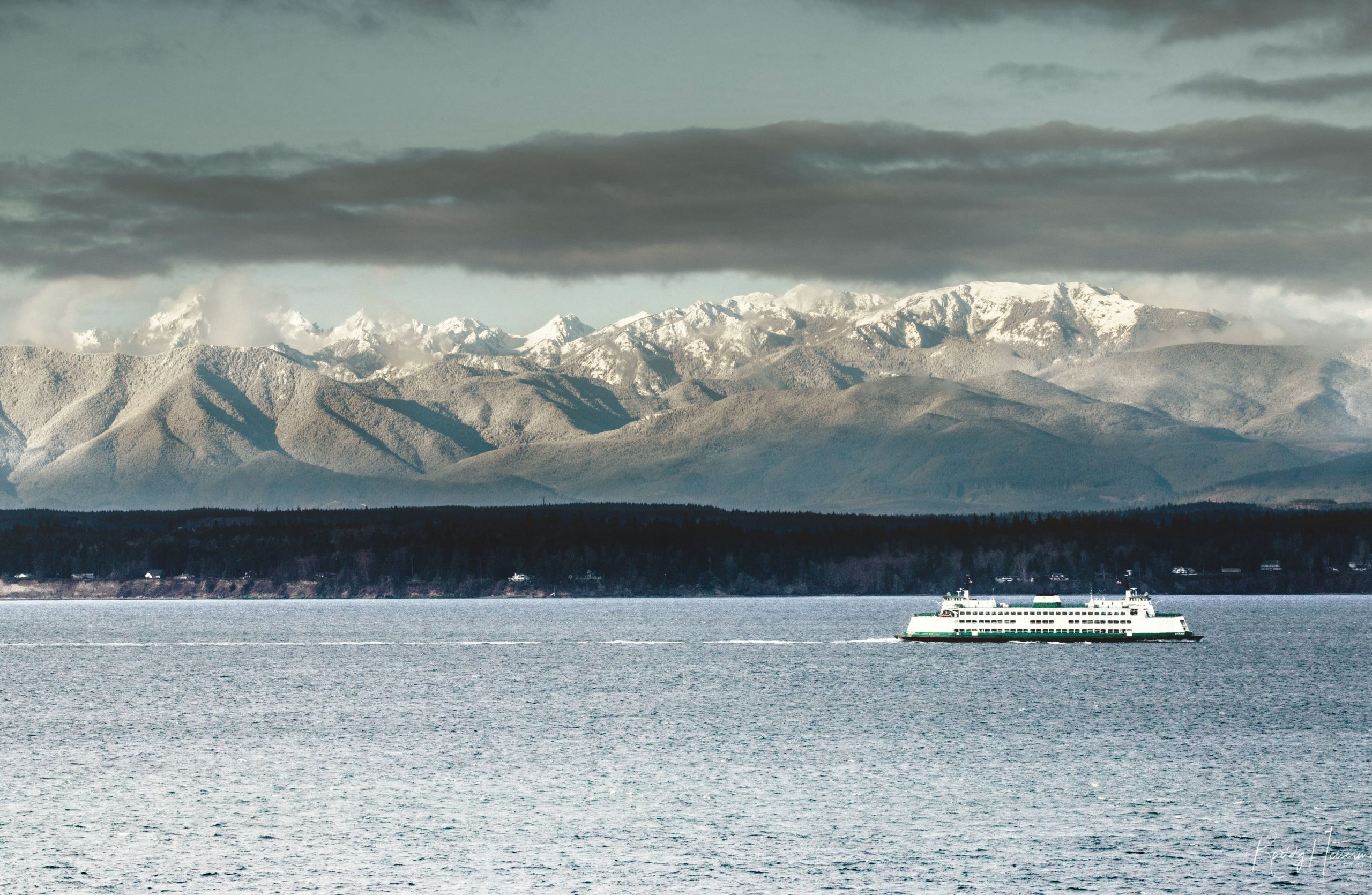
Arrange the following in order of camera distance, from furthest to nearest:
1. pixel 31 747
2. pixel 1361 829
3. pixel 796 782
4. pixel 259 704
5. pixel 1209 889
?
pixel 259 704, pixel 31 747, pixel 796 782, pixel 1361 829, pixel 1209 889

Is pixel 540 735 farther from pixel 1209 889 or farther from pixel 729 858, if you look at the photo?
pixel 1209 889

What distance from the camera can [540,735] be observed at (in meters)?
135

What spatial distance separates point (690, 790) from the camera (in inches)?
4168

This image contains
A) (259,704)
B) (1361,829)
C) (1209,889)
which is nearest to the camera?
(1209,889)

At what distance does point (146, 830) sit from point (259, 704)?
235 feet

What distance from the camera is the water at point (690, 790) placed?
80.9m

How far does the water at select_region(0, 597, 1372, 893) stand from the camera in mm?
80938

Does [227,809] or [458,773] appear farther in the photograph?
[458,773]

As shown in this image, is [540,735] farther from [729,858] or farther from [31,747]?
[729,858]

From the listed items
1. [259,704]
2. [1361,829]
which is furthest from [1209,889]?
[259,704]
